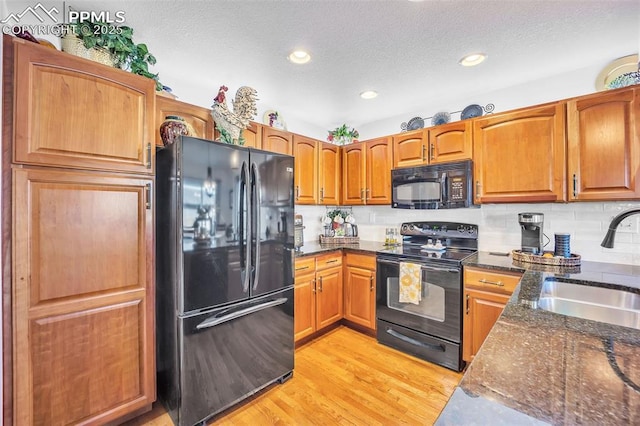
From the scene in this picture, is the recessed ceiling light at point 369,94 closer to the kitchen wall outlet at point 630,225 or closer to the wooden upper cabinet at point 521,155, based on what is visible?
the wooden upper cabinet at point 521,155

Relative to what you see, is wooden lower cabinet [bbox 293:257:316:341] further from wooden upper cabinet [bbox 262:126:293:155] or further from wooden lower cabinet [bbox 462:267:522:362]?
wooden lower cabinet [bbox 462:267:522:362]

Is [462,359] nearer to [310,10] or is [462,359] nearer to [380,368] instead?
[380,368]

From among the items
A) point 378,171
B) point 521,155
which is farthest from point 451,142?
point 378,171

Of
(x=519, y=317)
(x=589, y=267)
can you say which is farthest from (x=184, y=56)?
(x=589, y=267)

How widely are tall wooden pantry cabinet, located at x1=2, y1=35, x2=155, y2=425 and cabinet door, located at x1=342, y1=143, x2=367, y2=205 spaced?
2.17 meters

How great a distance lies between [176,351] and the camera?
5.30 feet

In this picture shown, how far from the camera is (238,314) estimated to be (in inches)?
70.9

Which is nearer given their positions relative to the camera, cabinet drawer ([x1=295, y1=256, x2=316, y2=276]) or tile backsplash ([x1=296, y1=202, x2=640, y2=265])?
tile backsplash ([x1=296, y1=202, x2=640, y2=265])

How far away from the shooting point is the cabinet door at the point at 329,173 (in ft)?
10.5

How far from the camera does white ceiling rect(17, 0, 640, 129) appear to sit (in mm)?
1598

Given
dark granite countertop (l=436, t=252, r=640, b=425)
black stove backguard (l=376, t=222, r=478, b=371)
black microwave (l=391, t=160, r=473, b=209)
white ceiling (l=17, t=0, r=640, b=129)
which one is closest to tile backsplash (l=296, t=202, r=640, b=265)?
black stove backguard (l=376, t=222, r=478, b=371)

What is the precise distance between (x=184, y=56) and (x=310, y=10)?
1091 millimetres

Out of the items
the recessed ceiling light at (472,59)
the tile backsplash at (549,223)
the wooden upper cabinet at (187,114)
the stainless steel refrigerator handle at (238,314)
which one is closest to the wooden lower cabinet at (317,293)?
the stainless steel refrigerator handle at (238,314)

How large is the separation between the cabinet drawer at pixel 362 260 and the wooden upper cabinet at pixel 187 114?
1775mm
